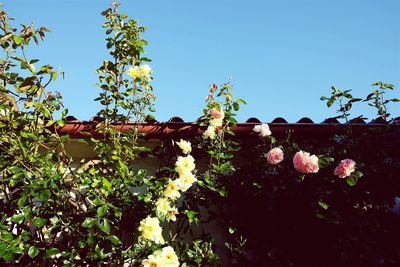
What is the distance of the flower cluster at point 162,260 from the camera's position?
2518mm

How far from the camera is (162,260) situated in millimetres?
2525

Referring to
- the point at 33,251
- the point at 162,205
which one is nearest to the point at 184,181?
the point at 162,205

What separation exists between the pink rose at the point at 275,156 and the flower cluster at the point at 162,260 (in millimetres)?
1182

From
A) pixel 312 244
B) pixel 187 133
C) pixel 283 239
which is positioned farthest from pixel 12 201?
pixel 312 244

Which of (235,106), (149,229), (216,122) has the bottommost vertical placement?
(149,229)

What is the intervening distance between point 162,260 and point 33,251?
989 mm

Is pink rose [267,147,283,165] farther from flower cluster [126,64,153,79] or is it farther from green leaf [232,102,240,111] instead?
flower cluster [126,64,153,79]

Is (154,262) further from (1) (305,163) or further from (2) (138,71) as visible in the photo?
(2) (138,71)

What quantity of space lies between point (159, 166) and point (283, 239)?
1.34 meters

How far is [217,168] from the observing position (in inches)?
134

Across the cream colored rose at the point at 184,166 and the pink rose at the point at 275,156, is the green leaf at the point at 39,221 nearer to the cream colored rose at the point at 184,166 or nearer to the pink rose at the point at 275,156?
the cream colored rose at the point at 184,166

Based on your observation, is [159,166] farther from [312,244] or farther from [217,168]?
[312,244]

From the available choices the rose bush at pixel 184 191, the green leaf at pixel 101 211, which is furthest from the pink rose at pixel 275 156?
the green leaf at pixel 101 211

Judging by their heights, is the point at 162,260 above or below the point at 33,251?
below
